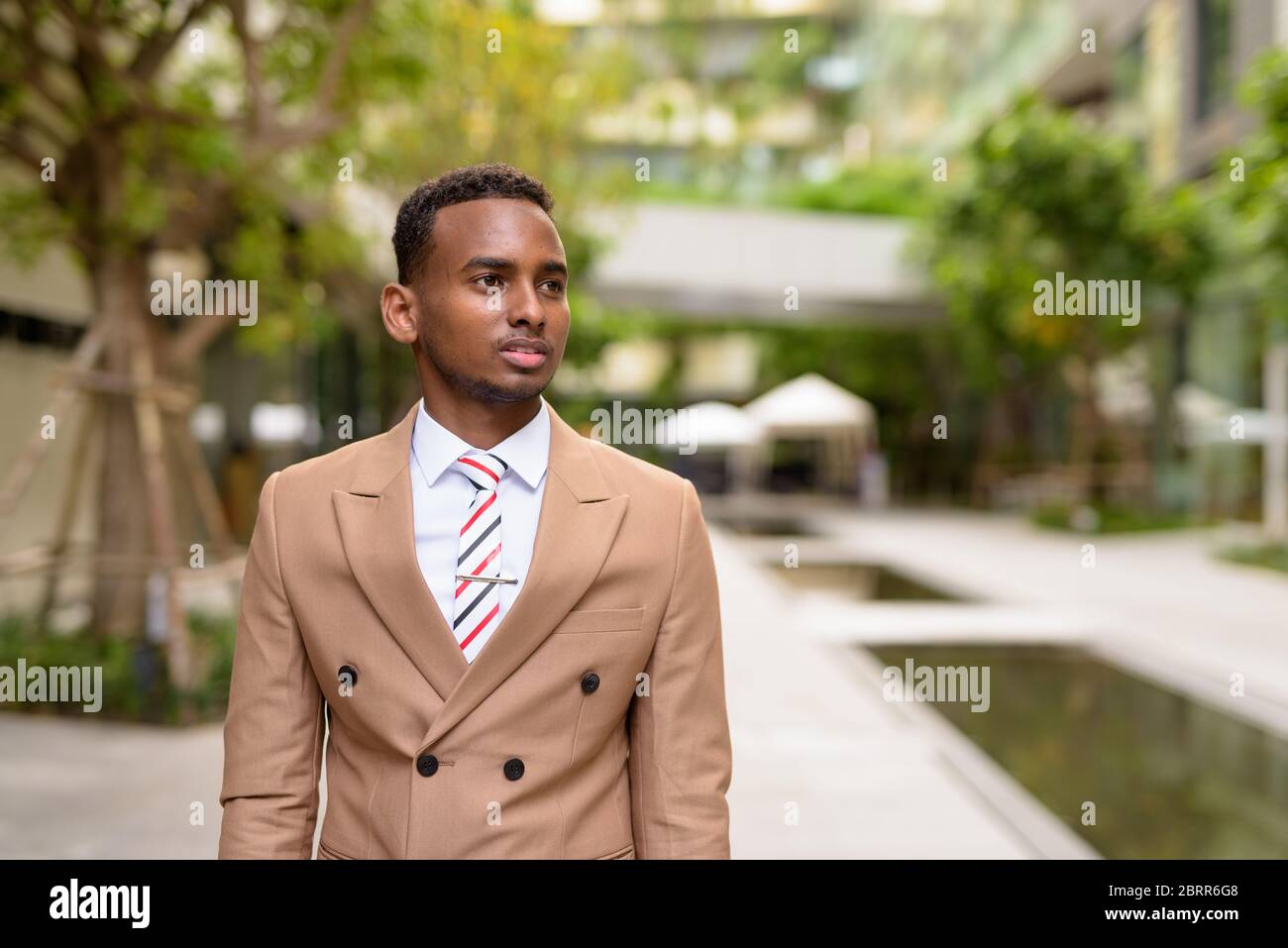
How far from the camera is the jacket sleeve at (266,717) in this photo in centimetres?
172

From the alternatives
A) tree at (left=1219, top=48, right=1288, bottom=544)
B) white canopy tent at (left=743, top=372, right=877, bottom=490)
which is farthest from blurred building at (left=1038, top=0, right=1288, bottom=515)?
white canopy tent at (left=743, top=372, right=877, bottom=490)

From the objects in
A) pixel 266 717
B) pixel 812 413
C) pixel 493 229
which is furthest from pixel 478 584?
pixel 812 413

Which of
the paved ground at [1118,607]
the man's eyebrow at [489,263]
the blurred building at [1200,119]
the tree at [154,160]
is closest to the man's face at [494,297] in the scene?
the man's eyebrow at [489,263]

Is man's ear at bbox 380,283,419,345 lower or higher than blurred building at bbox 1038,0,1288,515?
lower

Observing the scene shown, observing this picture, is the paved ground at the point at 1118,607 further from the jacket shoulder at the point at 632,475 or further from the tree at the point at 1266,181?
the jacket shoulder at the point at 632,475

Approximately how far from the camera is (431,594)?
1636 mm

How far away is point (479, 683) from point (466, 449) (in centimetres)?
32

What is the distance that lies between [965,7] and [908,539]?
18.4 m

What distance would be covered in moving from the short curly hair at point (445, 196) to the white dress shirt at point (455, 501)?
0.22m

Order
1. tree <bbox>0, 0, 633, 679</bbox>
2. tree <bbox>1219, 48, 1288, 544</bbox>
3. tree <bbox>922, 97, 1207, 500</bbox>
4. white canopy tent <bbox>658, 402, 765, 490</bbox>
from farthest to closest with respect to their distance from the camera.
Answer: white canopy tent <bbox>658, 402, 765, 490</bbox>, tree <bbox>922, 97, 1207, 500</bbox>, tree <bbox>0, 0, 633, 679</bbox>, tree <bbox>1219, 48, 1288, 544</bbox>

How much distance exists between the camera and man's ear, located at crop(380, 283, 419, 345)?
68.1 inches

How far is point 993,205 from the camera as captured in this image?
19.2 meters

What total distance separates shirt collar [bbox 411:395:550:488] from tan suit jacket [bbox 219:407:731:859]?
30 millimetres

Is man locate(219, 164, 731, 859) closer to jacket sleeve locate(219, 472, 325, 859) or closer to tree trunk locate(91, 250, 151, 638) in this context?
jacket sleeve locate(219, 472, 325, 859)
